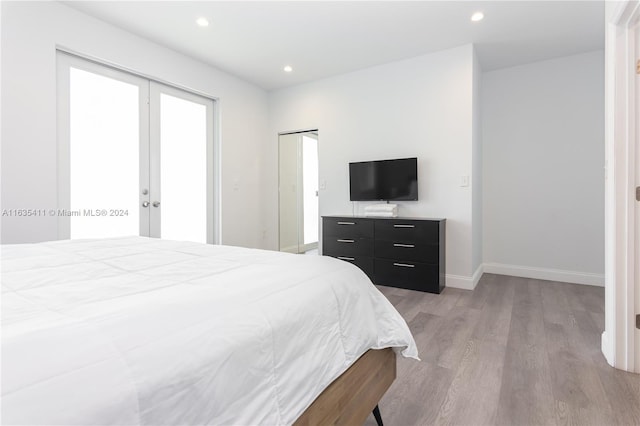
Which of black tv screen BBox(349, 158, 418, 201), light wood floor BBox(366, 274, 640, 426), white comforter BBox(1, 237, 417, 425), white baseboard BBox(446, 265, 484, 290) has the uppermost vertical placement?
black tv screen BBox(349, 158, 418, 201)

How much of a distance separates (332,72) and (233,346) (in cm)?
422

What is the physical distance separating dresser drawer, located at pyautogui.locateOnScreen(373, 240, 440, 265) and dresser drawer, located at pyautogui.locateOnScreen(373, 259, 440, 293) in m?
0.06

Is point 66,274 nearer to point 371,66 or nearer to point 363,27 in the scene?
point 363,27

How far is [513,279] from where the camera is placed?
12.7 ft

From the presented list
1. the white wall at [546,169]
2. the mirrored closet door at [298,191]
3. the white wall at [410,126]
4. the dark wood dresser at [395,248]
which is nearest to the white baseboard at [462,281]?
the white wall at [410,126]

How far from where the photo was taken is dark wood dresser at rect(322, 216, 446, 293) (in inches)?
128

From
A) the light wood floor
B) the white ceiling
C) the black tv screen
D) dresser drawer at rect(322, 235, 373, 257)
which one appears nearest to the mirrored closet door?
dresser drawer at rect(322, 235, 373, 257)

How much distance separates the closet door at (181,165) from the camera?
355 centimetres

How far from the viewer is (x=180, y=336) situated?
608 millimetres

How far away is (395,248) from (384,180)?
90cm

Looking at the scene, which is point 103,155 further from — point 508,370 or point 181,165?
point 508,370

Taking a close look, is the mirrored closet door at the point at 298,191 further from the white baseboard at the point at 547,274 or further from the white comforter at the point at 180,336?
the white comforter at the point at 180,336

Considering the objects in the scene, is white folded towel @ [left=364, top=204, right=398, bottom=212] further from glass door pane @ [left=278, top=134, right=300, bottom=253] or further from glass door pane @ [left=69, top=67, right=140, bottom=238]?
glass door pane @ [left=69, top=67, right=140, bottom=238]

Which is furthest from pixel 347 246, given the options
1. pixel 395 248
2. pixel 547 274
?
pixel 547 274
